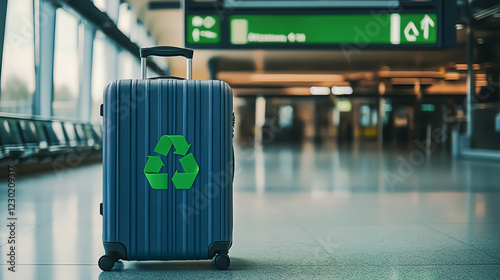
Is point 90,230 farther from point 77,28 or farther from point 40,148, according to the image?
point 77,28

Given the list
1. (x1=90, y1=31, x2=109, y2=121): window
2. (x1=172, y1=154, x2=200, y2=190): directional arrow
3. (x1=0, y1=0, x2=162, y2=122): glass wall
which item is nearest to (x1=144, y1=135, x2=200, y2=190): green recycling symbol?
(x1=172, y1=154, x2=200, y2=190): directional arrow

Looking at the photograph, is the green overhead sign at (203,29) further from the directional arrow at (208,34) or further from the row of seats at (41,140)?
the row of seats at (41,140)

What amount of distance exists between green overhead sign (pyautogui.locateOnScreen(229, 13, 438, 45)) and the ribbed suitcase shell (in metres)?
2.48

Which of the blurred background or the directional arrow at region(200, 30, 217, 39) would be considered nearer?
the blurred background

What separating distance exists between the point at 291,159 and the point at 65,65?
695 cm

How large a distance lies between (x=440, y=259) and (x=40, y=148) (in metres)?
8.31

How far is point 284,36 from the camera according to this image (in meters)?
5.03

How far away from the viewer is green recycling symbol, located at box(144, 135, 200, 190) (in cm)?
257

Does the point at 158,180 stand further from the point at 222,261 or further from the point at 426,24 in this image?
the point at 426,24

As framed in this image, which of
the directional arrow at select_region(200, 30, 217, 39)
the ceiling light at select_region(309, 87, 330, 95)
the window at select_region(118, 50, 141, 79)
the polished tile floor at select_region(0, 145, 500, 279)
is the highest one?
the window at select_region(118, 50, 141, 79)

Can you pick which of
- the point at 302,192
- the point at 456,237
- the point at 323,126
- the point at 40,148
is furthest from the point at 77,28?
the point at 323,126

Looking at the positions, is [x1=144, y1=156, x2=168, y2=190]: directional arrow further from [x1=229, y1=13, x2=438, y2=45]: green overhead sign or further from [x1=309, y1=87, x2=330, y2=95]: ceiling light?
[x1=309, y1=87, x2=330, y2=95]: ceiling light

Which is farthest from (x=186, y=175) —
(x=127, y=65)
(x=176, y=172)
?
(x=127, y=65)

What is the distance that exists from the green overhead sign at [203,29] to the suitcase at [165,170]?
7.84ft
